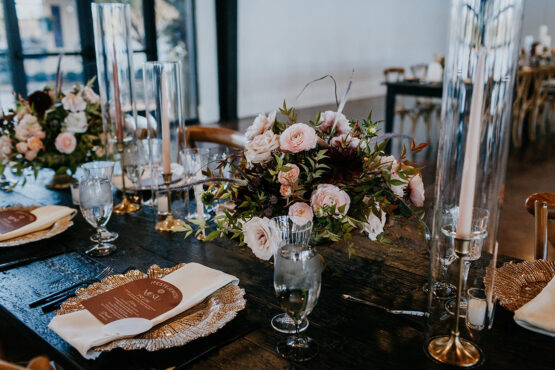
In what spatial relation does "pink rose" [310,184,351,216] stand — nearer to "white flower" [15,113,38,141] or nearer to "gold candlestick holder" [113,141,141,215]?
"gold candlestick holder" [113,141,141,215]

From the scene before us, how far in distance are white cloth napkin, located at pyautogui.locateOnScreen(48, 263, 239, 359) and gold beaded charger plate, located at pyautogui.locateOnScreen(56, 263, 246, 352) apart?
0.04 ft

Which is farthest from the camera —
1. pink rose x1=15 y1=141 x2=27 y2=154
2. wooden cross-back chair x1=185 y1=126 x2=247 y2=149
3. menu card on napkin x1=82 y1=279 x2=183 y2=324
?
wooden cross-back chair x1=185 y1=126 x2=247 y2=149

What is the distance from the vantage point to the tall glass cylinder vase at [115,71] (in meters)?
1.71

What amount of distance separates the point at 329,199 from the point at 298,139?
0.46 feet

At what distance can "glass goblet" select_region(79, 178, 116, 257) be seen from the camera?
129 centimetres

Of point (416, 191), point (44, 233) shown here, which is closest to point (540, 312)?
point (416, 191)

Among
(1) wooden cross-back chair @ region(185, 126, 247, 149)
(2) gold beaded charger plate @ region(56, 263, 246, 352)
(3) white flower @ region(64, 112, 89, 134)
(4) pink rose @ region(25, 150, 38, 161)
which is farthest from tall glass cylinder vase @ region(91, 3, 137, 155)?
(2) gold beaded charger plate @ region(56, 263, 246, 352)

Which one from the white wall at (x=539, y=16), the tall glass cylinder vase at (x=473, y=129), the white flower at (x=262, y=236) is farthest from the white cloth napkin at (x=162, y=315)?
the white wall at (x=539, y=16)

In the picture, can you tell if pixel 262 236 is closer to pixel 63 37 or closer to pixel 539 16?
pixel 63 37

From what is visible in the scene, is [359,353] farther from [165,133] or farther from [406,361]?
[165,133]

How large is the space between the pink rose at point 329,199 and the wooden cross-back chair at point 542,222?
70 centimetres

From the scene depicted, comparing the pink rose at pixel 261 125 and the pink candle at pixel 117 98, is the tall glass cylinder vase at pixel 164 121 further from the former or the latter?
the pink rose at pixel 261 125

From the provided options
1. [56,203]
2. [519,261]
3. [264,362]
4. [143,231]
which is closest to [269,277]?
[264,362]

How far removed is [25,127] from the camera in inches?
71.9
